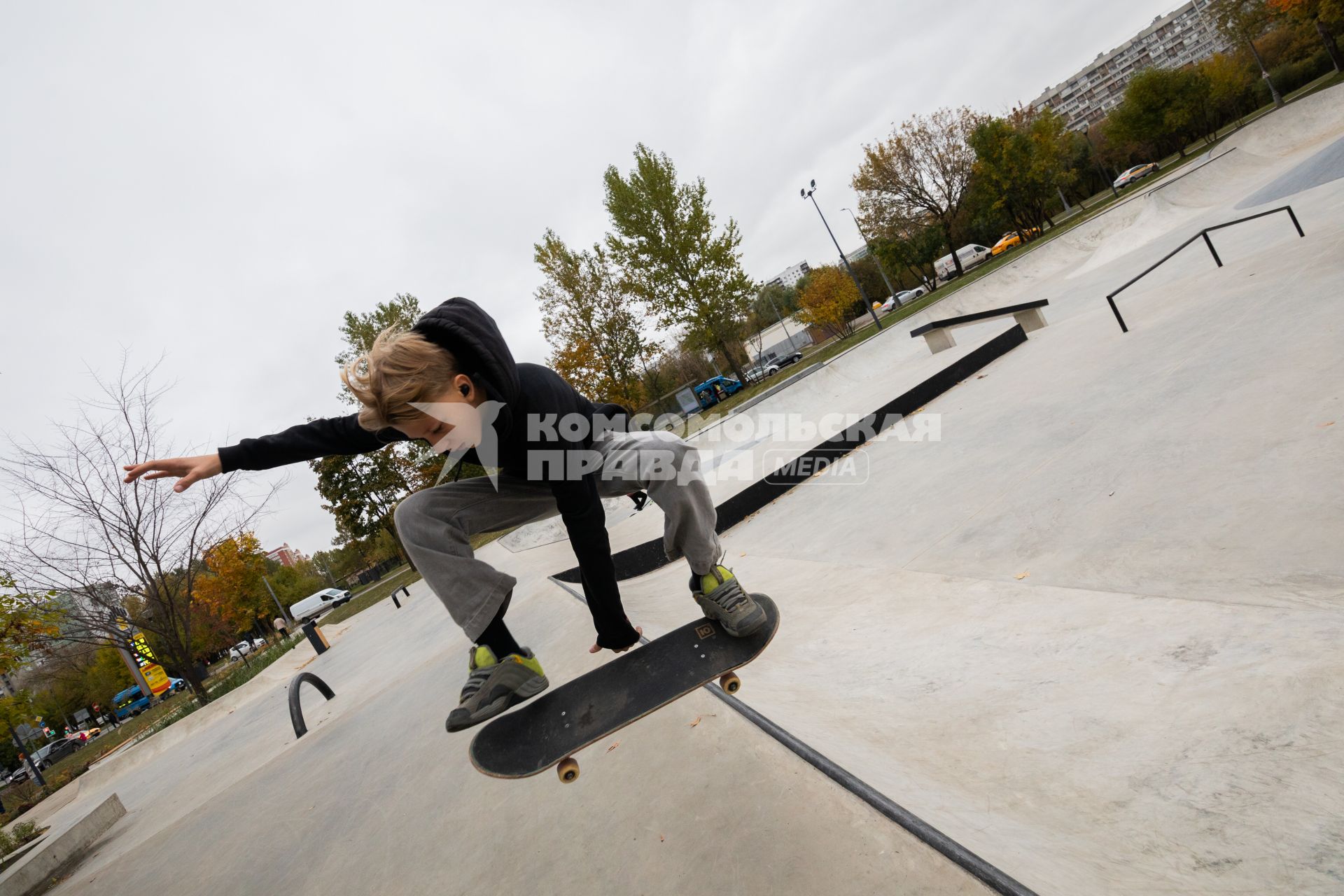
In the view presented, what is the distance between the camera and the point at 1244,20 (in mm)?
45281

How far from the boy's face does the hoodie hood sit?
63 mm

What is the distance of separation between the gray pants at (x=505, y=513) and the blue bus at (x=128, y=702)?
158ft

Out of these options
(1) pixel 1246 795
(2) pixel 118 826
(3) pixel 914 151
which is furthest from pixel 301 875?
(3) pixel 914 151

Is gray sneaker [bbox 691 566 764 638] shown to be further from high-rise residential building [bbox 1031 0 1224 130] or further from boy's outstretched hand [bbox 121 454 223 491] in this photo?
high-rise residential building [bbox 1031 0 1224 130]

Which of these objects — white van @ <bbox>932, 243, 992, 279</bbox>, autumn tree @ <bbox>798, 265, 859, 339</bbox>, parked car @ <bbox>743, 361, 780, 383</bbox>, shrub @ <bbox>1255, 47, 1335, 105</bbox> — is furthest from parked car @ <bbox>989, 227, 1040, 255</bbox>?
shrub @ <bbox>1255, 47, 1335, 105</bbox>

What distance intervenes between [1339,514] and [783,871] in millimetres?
3406

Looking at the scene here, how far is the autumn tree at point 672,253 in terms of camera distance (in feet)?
97.2

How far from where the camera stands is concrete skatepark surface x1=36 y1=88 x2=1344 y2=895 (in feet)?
5.85

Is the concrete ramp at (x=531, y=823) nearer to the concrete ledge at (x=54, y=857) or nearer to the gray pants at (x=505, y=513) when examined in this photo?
the concrete ledge at (x=54, y=857)

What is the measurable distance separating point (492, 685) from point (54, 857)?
593cm

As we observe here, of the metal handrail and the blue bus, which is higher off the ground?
the blue bus

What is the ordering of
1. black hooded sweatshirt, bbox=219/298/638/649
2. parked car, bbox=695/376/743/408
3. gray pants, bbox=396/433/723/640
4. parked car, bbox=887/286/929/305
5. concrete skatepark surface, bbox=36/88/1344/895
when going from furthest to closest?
parked car, bbox=887/286/929/305 → parked car, bbox=695/376/743/408 → gray pants, bbox=396/433/723/640 → black hooded sweatshirt, bbox=219/298/638/649 → concrete skatepark surface, bbox=36/88/1344/895

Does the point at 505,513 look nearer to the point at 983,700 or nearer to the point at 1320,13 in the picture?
the point at 983,700

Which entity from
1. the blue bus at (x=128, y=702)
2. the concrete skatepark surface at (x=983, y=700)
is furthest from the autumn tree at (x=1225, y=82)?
the blue bus at (x=128, y=702)
